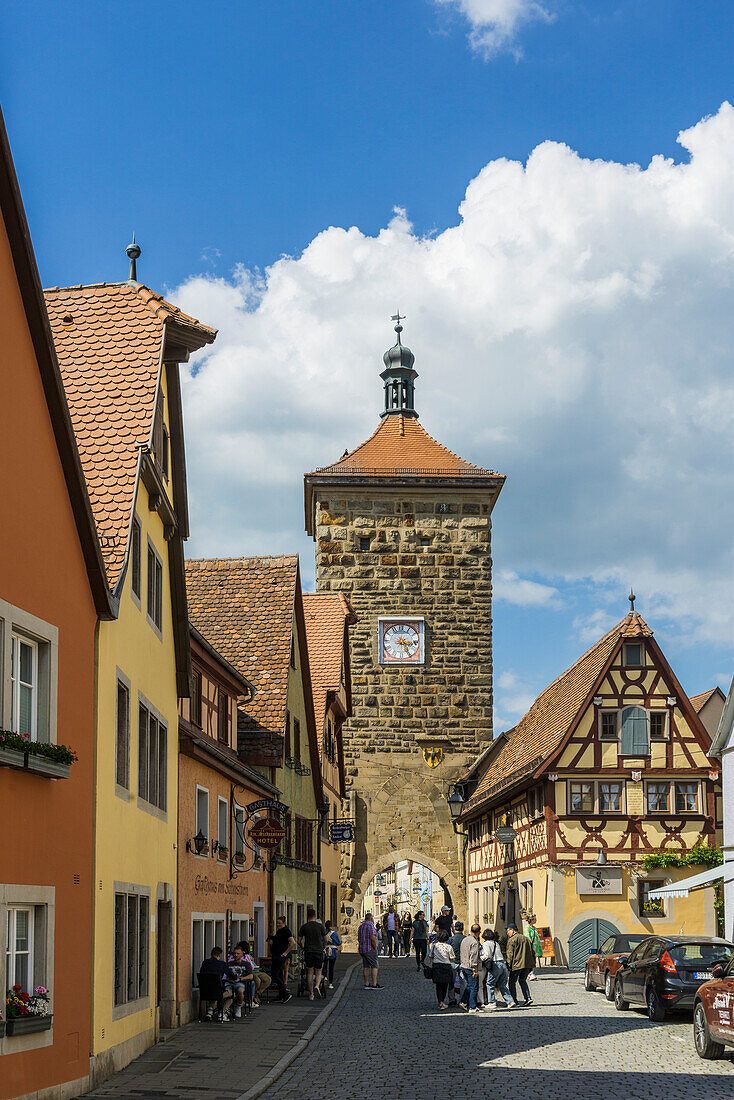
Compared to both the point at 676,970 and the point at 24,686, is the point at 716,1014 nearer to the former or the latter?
the point at 676,970

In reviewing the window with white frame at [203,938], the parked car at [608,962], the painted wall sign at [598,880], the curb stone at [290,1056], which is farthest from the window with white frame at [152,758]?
the painted wall sign at [598,880]

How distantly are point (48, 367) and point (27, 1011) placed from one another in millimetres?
5062

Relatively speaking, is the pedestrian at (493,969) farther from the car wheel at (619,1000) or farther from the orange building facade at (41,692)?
the orange building facade at (41,692)

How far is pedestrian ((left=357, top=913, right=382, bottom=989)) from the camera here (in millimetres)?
25641

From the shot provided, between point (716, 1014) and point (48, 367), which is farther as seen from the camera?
point (716, 1014)

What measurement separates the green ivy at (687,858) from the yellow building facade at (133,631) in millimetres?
17906

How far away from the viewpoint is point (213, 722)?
22797mm

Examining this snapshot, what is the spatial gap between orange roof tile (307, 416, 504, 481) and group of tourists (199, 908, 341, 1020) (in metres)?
23.4

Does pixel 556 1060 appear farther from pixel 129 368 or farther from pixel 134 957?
pixel 129 368

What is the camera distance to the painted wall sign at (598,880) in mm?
32500

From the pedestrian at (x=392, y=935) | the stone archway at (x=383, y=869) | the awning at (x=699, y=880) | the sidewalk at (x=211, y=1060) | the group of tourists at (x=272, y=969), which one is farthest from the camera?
the pedestrian at (x=392, y=935)

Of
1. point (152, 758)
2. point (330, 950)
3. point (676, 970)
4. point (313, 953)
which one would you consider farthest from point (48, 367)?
point (330, 950)

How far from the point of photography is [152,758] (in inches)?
641

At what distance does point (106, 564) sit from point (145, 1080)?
189 inches
